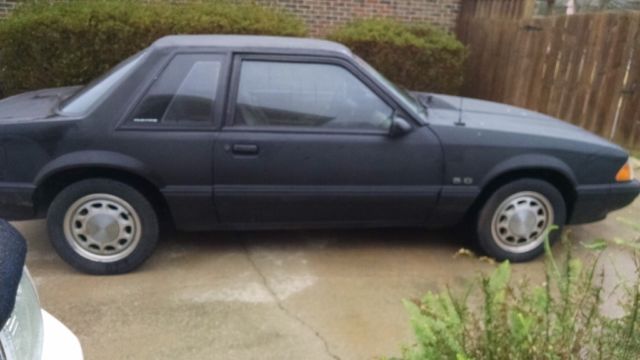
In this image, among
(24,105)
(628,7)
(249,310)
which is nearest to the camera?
(249,310)

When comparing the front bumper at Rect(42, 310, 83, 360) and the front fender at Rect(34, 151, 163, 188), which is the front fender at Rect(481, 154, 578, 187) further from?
the front bumper at Rect(42, 310, 83, 360)

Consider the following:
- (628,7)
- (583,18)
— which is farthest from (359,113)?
(628,7)

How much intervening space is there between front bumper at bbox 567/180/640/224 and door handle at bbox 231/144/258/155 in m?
2.34

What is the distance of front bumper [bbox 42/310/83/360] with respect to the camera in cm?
182

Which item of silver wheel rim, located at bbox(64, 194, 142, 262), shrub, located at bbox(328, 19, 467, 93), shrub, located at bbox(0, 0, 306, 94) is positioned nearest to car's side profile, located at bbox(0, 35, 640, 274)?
silver wheel rim, located at bbox(64, 194, 142, 262)

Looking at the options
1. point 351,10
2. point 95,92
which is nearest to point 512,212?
point 95,92

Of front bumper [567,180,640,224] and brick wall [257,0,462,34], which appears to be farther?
brick wall [257,0,462,34]

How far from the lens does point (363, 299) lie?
3.66m

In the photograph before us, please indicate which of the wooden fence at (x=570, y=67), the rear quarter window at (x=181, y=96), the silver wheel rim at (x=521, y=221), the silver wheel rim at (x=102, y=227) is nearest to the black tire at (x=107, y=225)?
the silver wheel rim at (x=102, y=227)

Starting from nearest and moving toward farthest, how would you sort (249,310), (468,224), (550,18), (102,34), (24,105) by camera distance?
(249,310) < (24,105) < (468,224) < (102,34) < (550,18)

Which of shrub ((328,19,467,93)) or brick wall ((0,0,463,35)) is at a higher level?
brick wall ((0,0,463,35))

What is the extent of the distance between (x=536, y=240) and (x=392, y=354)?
168 centimetres

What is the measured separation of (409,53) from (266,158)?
15.1 feet

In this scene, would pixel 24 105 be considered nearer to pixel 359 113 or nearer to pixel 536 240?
pixel 359 113
